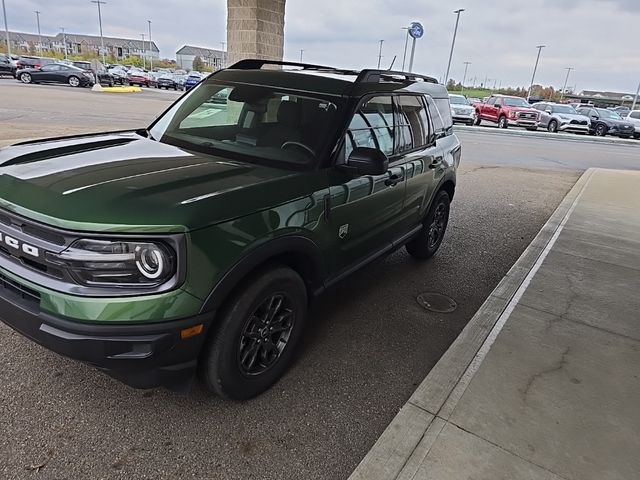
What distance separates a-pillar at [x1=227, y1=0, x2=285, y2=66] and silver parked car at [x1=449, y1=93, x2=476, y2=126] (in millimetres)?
18517

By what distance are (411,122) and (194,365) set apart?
299cm

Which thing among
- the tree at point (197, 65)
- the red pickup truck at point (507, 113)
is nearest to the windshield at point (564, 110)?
the red pickup truck at point (507, 113)

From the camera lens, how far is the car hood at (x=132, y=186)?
2145 millimetres

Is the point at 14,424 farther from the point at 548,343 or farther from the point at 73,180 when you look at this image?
the point at 548,343

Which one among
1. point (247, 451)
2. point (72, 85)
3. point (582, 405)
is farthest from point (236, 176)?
point (72, 85)

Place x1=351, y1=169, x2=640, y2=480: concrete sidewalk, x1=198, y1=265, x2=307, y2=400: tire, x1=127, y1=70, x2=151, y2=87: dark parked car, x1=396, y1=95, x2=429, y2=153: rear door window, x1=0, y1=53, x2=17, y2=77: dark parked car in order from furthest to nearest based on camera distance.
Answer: x1=127, y1=70, x2=151, y2=87: dark parked car
x1=0, y1=53, x2=17, y2=77: dark parked car
x1=396, y1=95, x2=429, y2=153: rear door window
x1=198, y1=265, x2=307, y2=400: tire
x1=351, y1=169, x2=640, y2=480: concrete sidewalk

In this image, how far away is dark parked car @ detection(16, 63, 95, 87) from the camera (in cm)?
3145

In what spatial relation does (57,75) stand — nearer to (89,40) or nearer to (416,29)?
(416,29)

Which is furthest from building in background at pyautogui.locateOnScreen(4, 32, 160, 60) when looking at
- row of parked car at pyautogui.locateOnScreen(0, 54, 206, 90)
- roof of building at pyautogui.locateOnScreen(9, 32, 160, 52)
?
row of parked car at pyautogui.locateOnScreen(0, 54, 206, 90)

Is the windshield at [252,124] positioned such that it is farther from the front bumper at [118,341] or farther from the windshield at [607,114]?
the windshield at [607,114]

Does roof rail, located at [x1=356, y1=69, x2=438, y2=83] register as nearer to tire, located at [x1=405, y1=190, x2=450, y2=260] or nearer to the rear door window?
the rear door window

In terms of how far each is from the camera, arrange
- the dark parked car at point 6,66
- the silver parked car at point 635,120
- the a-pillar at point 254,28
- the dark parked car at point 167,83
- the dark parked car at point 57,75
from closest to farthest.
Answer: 1. the a-pillar at point 254,28
2. the silver parked car at point 635,120
3. the dark parked car at point 57,75
4. the dark parked car at point 6,66
5. the dark parked car at point 167,83

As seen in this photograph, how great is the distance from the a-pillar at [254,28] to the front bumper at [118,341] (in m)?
8.36

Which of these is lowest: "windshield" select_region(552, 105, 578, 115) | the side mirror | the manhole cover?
the manhole cover
